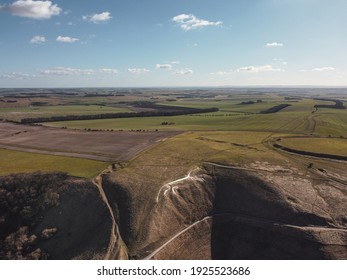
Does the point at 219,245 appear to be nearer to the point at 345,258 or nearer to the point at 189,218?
the point at 189,218

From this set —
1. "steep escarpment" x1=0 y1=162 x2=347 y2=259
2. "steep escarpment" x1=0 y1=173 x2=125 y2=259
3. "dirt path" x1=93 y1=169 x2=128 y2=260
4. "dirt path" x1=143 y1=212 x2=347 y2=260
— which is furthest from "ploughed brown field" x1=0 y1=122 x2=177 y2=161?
"dirt path" x1=143 y1=212 x2=347 y2=260

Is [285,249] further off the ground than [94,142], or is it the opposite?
[94,142]

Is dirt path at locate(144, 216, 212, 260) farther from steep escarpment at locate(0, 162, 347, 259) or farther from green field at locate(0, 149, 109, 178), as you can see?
Answer: green field at locate(0, 149, 109, 178)

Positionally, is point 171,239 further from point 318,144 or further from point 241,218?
point 318,144

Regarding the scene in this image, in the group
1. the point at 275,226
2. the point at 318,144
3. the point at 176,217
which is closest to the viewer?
the point at 275,226

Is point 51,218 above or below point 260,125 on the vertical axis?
below

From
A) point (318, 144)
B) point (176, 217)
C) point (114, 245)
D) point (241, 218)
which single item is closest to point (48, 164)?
point (114, 245)

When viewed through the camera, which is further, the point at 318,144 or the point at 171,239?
the point at 318,144

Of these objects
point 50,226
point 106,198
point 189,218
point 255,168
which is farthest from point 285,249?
point 50,226
